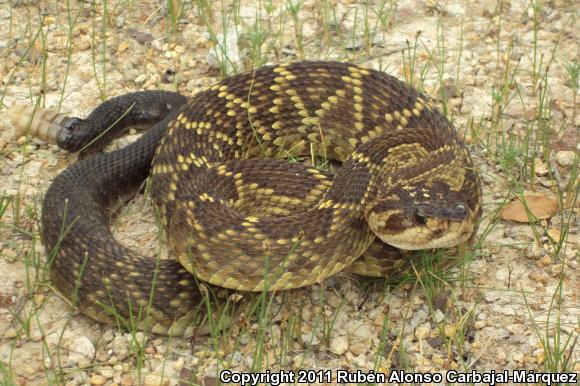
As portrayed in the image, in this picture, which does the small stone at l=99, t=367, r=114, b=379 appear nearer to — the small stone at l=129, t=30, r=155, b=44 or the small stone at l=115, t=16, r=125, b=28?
the small stone at l=129, t=30, r=155, b=44

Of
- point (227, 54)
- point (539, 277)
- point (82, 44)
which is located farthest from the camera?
point (82, 44)

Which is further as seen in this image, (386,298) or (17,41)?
(17,41)

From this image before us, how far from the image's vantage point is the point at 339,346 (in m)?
5.86

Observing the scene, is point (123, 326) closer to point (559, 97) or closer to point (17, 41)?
point (17, 41)

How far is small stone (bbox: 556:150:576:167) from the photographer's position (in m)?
7.42

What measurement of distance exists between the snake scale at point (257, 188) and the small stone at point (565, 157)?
3.56ft

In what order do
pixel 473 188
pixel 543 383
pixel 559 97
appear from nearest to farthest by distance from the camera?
pixel 543 383
pixel 473 188
pixel 559 97

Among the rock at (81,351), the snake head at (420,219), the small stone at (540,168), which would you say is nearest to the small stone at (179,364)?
the rock at (81,351)

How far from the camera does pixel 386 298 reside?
623 centimetres

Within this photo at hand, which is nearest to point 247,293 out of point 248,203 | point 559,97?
point 248,203

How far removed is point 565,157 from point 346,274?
7.53ft

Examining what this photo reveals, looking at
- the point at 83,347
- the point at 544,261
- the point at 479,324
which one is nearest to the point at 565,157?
the point at 544,261

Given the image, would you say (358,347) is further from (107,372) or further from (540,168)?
(540,168)

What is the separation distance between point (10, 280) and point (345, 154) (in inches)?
109
